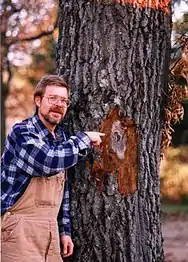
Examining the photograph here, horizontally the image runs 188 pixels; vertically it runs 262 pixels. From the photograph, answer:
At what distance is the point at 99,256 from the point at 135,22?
1551 millimetres

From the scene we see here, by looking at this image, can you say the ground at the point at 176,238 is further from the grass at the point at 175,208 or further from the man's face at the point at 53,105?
the man's face at the point at 53,105

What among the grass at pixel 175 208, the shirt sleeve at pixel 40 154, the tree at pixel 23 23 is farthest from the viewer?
the grass at pixel 175 208

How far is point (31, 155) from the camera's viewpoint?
345 cm

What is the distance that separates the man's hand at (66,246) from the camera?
3.81m

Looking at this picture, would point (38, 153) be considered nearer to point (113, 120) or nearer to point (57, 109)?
point (57, 109)

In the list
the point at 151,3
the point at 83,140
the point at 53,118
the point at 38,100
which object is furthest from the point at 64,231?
the point at 151,3

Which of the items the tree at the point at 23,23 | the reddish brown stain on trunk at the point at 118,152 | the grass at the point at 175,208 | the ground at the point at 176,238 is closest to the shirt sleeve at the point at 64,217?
the reddish brown stain on trunk at the point at 118,152

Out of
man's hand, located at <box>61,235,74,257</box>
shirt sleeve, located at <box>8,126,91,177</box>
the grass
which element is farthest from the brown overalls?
the grass

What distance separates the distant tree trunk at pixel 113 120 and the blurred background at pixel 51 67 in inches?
15.6

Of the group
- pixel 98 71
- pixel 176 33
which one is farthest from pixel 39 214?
pixel 176 33

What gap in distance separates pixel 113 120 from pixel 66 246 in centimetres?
86

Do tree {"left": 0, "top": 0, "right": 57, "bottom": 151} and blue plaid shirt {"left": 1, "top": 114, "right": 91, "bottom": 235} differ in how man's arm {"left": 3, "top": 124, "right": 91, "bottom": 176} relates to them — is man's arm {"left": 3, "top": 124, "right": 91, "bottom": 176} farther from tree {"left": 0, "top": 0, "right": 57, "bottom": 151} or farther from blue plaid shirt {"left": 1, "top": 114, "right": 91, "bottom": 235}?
tree {"left": 0, "top": 0, "right": 57, "bottom": 151}

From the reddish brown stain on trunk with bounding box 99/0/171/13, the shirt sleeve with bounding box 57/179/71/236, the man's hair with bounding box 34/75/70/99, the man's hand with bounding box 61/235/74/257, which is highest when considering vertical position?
the reddish brown stain on trunk with bounding box 99/0/171/13

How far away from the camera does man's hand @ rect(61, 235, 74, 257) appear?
3.81 meters
